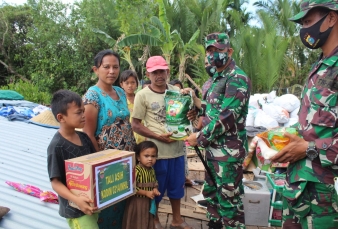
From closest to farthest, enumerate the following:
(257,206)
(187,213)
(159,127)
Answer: (159,127) → (257,206) → (187,213)

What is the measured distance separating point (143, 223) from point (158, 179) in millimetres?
500

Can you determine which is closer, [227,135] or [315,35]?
[315,35]

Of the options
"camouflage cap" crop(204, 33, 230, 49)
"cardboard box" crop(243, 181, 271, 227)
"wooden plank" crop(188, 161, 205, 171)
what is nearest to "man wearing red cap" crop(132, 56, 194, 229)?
"camouflage cap" crop(204, 33, 230, 49)

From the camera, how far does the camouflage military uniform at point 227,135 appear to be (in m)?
2.48

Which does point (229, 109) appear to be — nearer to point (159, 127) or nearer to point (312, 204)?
point (159, 127)

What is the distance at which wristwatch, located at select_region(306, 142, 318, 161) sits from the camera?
1739mm

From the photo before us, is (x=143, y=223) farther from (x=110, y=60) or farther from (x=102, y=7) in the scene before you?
(x=102, y=7)

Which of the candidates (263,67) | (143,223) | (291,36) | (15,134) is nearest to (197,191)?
(143,223)

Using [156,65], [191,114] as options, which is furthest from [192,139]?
[156,65]

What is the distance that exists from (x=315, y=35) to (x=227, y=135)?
1114mm

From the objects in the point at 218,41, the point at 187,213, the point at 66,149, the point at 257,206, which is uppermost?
the point at 218,41

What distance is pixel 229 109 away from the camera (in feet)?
8.08

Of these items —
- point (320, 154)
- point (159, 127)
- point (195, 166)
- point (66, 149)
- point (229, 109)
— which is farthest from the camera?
point (195, 166)

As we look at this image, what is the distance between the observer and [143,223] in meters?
2.55
